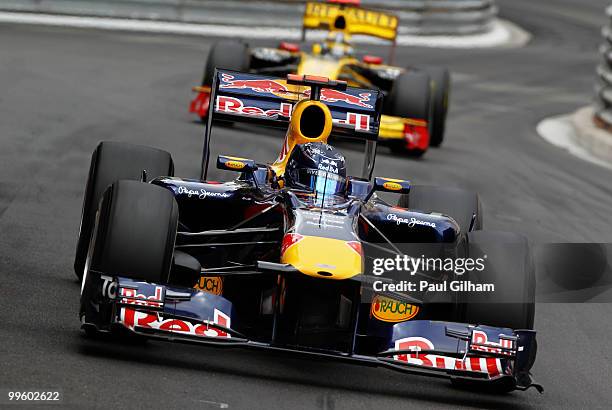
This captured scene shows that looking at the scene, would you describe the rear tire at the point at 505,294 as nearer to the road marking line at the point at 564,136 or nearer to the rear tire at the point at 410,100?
the rear tire at the point at 410,100

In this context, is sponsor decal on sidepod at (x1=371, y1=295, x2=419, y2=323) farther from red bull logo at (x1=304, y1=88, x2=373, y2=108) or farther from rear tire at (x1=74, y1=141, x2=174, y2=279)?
red bull logo at (x1=304, y1=88, x2=373, y2=108)

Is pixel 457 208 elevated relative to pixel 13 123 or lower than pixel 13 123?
elevated

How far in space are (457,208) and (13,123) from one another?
26.8 feet

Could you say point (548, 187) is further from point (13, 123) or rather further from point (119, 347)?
point (119, 347)

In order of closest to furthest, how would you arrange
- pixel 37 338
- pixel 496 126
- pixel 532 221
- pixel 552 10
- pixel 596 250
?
pixel 37 338 < pixel 596 250 < pixel 532 221 < pixel 496 126 < pixel 552 10

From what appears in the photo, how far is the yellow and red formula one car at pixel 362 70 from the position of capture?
18031mm

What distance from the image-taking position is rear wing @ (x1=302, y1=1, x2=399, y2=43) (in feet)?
66.0

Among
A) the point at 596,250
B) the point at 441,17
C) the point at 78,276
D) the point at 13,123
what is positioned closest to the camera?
the point at 78,276

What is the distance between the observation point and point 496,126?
22.2m

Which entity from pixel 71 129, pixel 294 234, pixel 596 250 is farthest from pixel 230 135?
pixel 294 234

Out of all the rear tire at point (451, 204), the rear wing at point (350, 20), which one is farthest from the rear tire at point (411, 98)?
the rear tire at point (451, 204)

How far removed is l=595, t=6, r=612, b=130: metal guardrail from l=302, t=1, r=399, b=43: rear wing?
142 inches

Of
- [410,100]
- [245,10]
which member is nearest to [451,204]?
[410,100]

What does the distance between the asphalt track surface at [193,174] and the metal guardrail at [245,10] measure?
119 cm
